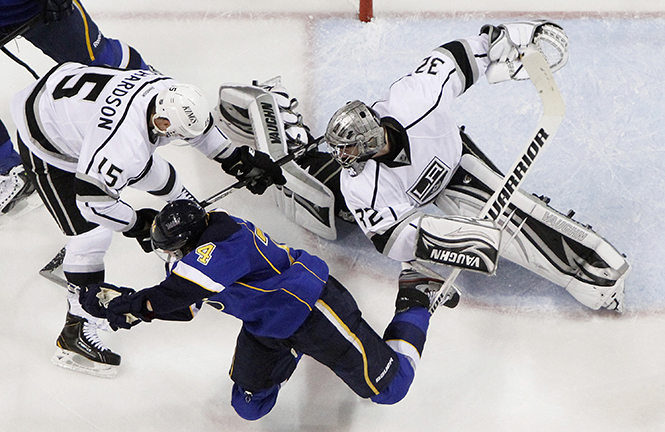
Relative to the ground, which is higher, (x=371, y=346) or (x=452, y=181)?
(x=452, y=181)

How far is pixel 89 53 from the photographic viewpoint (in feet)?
11.3

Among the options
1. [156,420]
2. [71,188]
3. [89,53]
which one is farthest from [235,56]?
[156,420]

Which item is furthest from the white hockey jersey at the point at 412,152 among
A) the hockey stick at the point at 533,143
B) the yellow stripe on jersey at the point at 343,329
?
the yellow stripe on jersey at the point at 343,329

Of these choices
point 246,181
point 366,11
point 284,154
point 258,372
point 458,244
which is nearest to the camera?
point 458,244

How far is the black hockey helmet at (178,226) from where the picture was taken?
2.38 m

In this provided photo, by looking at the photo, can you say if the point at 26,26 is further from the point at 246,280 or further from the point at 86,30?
the point at 246,280

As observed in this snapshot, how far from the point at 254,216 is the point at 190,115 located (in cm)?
124

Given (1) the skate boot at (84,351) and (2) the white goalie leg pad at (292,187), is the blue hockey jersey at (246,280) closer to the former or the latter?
(2) the white goalie leg pad at (292,187)

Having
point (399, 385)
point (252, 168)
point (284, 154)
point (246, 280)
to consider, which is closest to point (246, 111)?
point (284, 154)

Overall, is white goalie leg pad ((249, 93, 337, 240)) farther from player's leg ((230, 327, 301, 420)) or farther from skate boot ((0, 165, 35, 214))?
skate boot ((0, 165, 35, 214))

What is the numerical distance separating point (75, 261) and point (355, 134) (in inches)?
58.5

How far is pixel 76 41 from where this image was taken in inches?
133

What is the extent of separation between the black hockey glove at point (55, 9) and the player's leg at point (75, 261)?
69 cm

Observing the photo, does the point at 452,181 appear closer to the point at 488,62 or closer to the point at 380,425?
the point at 488,62
